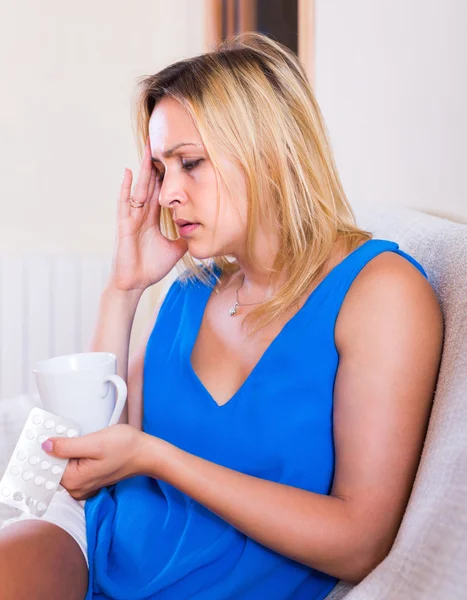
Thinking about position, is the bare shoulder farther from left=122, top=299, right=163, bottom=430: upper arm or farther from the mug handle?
left=122, top=299, right=163, bottom=430: upper arm

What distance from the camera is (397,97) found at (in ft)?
5.17

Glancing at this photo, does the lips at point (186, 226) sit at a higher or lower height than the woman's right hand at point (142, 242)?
higher

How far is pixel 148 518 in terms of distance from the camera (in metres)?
1.10

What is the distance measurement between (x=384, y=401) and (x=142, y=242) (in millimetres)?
674

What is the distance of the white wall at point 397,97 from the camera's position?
1.33 meters

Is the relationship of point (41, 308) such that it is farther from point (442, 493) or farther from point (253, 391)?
point (442, 493)

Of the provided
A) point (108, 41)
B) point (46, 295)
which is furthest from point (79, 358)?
point (108, 41)

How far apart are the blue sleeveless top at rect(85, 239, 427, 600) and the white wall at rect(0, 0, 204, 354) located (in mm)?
1825

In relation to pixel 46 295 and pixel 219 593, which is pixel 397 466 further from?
pixel 46 295

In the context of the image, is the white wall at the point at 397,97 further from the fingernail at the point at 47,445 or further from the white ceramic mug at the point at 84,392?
the fingernail at the point at 47,445

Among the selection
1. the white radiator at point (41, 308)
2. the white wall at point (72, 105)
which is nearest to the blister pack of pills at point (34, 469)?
the white radiator at point (41, 308)

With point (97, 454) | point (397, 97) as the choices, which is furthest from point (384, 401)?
point (397, 97)

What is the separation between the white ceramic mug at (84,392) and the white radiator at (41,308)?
172 cm

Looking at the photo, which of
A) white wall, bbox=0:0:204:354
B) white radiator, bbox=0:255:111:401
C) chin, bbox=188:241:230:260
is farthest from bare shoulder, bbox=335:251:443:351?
white wall, bbox=0:0:204:354
